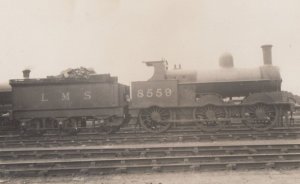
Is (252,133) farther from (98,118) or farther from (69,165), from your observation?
(69,165)

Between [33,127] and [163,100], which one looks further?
[33,127]

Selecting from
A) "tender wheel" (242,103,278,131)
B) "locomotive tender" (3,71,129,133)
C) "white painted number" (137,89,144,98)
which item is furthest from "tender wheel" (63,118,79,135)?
"tender wheel" (242,103,278,131)

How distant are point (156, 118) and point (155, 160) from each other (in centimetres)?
440

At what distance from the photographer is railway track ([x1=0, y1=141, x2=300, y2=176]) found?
723 cm

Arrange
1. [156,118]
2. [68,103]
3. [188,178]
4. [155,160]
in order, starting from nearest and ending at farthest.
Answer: [188,178] < [155,160] < [156,118] < [68,103]

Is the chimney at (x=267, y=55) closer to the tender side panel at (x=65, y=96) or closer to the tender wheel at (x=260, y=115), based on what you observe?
the tender wheel at (x=260, y=115)

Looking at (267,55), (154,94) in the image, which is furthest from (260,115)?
(154,94)

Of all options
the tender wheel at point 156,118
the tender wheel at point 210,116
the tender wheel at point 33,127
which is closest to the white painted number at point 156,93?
the tender wheel at point 156,118

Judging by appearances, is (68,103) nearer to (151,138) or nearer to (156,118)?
(156,118)

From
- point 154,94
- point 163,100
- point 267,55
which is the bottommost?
point 163,100

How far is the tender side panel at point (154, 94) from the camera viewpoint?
12.0 meters

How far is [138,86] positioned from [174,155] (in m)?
4.30

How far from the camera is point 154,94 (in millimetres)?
12125

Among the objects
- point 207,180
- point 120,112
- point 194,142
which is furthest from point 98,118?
point 207,180
